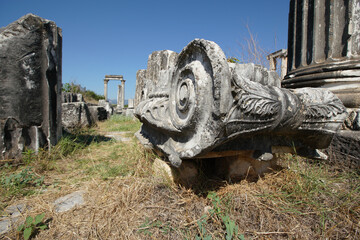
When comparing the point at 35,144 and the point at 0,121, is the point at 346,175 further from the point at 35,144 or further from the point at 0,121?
the point at 0,121

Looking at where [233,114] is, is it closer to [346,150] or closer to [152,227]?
[152,227]

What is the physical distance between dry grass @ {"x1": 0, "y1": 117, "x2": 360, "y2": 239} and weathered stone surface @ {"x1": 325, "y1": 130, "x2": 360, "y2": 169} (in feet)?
0.69

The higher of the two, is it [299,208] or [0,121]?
[0,121]

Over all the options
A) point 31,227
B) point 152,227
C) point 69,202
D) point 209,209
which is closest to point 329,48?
point 209,209

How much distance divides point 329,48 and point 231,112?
Answer: 7.11ft

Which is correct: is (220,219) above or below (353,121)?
below

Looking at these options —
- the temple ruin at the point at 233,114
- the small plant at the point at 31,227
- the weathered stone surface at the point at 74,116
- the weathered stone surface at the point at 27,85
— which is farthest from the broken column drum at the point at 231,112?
the weathered stone surface at the point at 74,116

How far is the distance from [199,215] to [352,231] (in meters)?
0.81

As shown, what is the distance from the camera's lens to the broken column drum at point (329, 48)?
2258 mm

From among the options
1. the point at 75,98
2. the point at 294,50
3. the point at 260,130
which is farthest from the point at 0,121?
the point at 75,98

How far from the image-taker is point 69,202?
1.57 metres

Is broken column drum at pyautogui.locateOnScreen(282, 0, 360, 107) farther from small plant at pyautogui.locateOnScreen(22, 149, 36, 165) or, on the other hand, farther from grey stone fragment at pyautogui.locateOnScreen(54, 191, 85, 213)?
small plant at pyautogui.locateOnScreen(22, 149, 36, 165)

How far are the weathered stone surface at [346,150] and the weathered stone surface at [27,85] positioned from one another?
3303 millimetres

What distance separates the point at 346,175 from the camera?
68.1 inches
